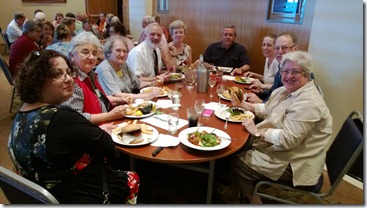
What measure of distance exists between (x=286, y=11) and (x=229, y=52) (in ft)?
2.78

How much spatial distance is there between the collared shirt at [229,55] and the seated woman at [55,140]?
2647 millimetres

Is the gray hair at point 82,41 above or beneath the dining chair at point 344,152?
above

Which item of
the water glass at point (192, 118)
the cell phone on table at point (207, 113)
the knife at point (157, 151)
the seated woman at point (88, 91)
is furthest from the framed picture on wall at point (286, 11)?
the knife at point (157, 151)

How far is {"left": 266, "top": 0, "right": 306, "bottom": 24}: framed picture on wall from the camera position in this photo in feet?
10.2

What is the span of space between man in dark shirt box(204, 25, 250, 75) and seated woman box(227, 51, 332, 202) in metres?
1.81

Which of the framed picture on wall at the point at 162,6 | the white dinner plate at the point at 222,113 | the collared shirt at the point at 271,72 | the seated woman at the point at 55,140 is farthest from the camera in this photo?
the framed picture on wall at the point at 162,6

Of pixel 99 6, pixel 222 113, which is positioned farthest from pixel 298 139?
pixel 99 6

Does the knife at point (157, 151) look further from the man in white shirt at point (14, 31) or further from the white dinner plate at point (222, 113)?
the man in white shirt at point (14, 31)

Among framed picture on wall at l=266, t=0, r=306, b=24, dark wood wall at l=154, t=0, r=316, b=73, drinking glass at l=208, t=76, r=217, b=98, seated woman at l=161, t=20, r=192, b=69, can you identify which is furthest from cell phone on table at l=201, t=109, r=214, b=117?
framed picture on wall at l=266, t=0, r=306, b=24

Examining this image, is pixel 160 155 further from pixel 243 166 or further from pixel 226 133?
pixel 243 166

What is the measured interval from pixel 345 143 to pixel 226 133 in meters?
0.64

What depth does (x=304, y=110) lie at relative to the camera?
1548mm

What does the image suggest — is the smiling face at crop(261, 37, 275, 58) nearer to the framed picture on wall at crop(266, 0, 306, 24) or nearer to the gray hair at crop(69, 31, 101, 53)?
the framed picture on wall at crop(266, 0, 306, 24)

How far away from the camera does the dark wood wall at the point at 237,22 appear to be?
10.4 ft
